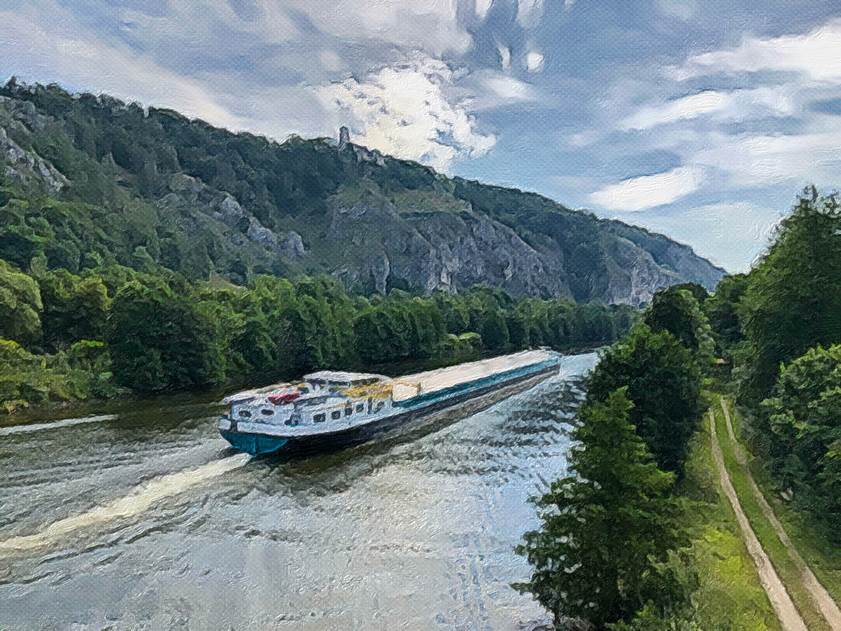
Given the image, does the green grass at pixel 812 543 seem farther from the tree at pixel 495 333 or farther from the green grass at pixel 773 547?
the tree at pixel 495 333

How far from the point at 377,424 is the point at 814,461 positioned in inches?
1507

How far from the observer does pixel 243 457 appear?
5256 centimetres

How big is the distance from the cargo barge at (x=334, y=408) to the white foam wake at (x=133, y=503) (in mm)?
2953

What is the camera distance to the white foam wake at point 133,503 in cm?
3519

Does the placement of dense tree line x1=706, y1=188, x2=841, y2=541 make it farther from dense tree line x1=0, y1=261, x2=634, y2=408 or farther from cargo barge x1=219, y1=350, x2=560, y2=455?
dense tree line x1=0, y1=261, x2=634, y2=408

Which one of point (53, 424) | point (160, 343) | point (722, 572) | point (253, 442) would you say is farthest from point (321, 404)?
point (722, 572)

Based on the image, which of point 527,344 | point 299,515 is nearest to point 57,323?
point 299,515

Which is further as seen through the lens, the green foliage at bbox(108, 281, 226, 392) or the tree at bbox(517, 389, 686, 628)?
the green foliage at bbox(108, 281, 226, 392)

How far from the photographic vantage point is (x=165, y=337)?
83375 millimetres

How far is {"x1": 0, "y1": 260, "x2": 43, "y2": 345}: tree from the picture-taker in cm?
8006

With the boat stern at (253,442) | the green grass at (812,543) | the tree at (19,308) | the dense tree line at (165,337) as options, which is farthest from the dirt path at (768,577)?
the tree at (19,308)

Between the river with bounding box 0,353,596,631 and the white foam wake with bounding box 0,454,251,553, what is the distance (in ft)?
0.42

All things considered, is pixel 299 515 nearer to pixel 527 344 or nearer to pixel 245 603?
pixel 245 603

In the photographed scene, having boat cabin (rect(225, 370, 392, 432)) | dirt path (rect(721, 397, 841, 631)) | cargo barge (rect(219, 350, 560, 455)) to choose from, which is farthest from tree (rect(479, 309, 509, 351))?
dirt path (rect(721, 397, 841, 631))
